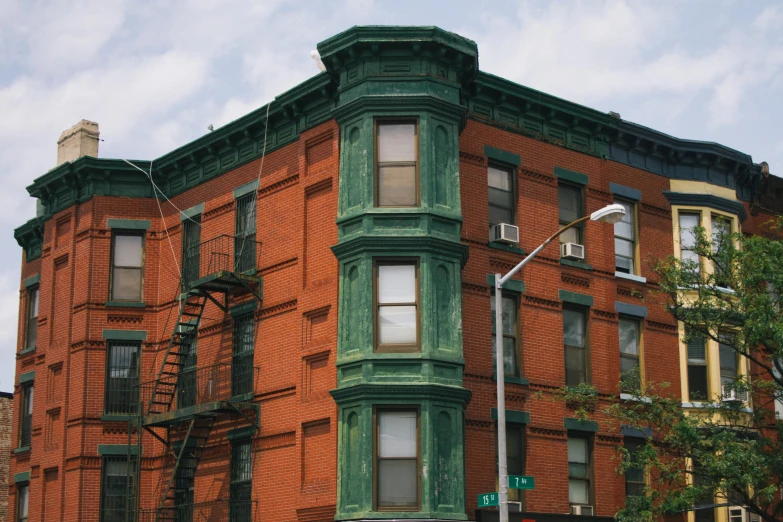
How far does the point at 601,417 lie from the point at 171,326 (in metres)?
12.0

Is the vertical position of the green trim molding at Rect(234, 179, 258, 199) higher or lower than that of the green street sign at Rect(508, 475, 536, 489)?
higher

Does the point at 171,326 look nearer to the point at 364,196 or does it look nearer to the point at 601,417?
the point at 364,196

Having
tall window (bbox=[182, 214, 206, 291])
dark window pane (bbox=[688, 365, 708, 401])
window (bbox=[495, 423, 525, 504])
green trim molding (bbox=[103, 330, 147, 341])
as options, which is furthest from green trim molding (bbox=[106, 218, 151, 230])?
dark window pane (bbox=[688, 365, 708, 401])

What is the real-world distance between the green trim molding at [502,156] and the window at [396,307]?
429 cm

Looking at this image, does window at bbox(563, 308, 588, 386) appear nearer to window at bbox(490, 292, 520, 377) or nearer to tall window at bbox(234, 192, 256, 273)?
window at bbox(490, 292, 520, 377)

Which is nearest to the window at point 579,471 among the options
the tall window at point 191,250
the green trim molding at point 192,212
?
the tall window at point 191,250

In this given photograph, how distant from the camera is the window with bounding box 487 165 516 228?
98.2 ft

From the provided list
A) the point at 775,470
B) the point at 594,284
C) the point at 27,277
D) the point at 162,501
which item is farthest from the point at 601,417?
the point at 27,277

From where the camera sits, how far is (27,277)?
40.2 m

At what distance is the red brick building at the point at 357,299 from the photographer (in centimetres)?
2686

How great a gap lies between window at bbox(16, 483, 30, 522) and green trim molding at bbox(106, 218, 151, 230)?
28.1 ft

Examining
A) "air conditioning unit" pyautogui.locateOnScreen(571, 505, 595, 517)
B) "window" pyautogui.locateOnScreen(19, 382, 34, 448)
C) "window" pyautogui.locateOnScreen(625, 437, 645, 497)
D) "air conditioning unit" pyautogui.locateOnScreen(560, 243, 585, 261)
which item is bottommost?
"air conditioning unit" pyautogui.locateOnScreen(571, 505, 595, 517)

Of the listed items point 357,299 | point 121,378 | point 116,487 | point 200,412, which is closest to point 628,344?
point 357,299

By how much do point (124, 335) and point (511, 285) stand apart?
11.6 metres
